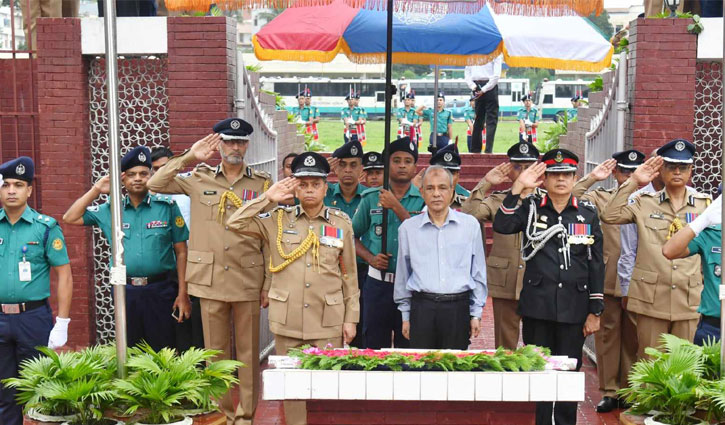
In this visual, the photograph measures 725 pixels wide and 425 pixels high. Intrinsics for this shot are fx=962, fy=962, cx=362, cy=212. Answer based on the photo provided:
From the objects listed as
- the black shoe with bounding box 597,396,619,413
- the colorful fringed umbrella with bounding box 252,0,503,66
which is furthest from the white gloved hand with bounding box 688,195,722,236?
the colorful fringed umbrella with bounding box 252,0,503,66

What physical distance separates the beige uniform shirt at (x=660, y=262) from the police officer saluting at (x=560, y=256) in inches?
23.7

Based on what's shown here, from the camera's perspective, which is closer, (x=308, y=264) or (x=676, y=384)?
(x=676, y=384)

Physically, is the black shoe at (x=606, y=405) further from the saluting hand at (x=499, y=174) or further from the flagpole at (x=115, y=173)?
the flagpole at (x=115, y=173)

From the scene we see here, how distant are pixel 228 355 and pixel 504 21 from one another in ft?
13.0

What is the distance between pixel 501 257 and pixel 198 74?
3041mm

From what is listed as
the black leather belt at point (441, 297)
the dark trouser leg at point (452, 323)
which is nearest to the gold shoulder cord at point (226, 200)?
the black leather belt at point (441, 297)

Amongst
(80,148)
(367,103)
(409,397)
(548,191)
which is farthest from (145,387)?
(367,103)

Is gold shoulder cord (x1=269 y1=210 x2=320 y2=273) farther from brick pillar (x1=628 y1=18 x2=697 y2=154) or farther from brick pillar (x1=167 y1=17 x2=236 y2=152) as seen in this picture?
brick pillar (x1=628 y1=18 x2=697 y2=154)

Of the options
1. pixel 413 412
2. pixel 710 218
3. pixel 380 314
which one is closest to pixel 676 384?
pixel 710 218

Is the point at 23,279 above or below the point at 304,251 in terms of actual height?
below

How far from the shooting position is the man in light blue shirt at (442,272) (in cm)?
618

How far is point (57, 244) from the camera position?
638cm

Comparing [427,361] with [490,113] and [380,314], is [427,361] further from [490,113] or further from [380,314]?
[490,113]

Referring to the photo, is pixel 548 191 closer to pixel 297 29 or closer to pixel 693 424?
pixel 693 424
